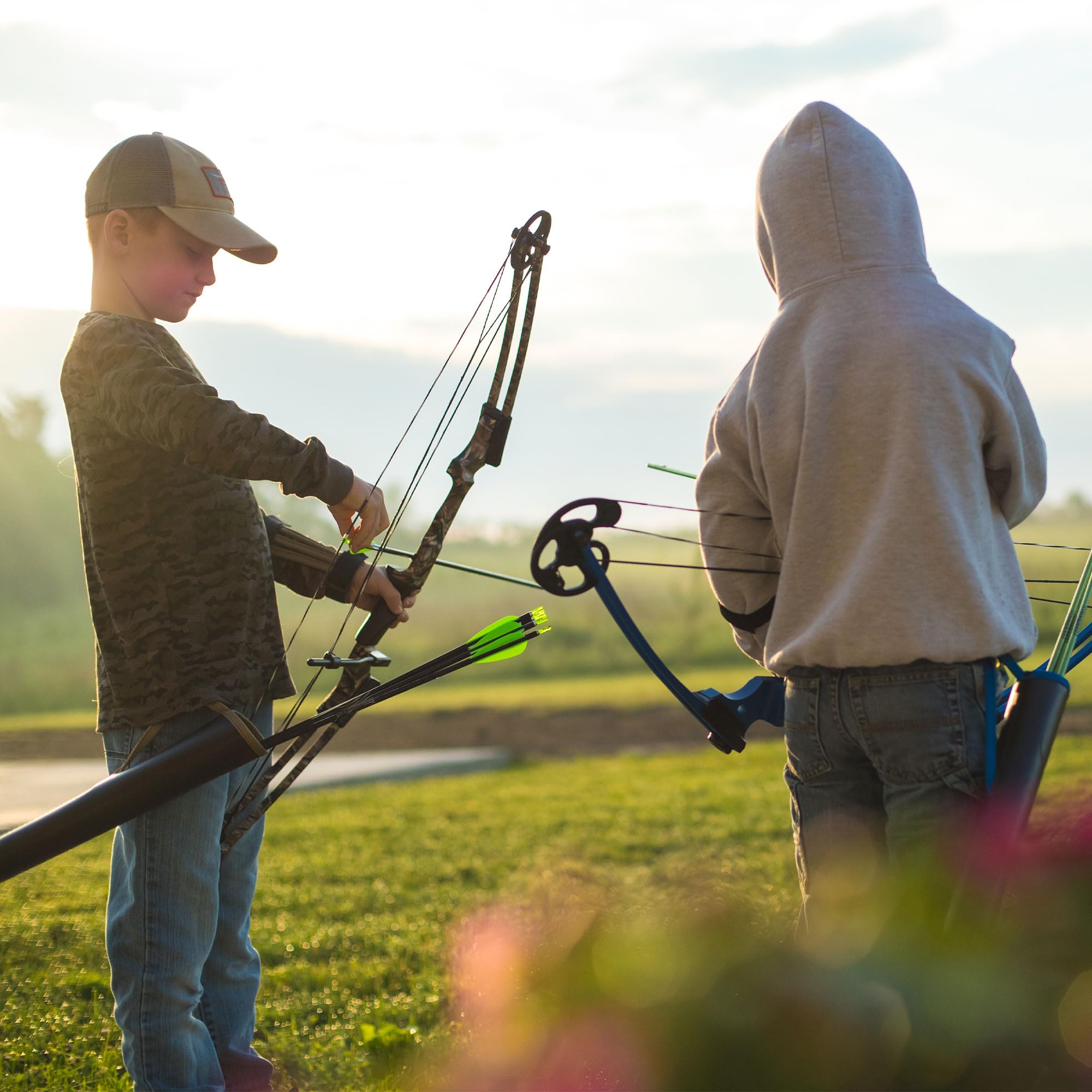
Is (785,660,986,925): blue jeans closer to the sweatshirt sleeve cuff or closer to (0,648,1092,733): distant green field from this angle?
the sweatshirt sleeve cuff

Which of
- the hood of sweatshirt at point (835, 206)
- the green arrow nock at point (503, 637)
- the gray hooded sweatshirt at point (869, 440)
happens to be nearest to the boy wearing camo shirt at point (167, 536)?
the green arrow nock at point (503, 637)

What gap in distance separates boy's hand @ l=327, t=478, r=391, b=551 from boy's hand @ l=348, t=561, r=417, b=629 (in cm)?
12

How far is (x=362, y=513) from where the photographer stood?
7.38 feet

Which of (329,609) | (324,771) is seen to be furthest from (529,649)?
(324,771)

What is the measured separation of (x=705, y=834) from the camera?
6.43 metres

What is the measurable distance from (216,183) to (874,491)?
1.45m

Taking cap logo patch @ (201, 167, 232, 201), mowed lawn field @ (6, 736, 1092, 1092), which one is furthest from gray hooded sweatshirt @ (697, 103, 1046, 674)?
cap logo patch @ (201, 167, 232, 201)

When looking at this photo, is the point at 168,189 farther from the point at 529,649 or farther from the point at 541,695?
the point at 529,649

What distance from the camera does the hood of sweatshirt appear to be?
6.68ft

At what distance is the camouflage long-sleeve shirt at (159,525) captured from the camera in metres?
2.11

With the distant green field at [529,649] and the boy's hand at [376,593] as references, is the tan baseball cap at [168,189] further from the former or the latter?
the distant green field at [529,649]

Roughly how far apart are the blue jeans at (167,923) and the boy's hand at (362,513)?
0.41m

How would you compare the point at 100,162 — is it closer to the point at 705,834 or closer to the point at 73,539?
the point at 705,834

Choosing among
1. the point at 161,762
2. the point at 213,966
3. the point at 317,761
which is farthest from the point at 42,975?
the point at 317,761
